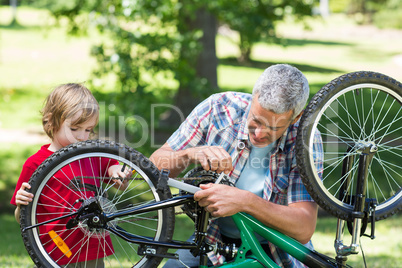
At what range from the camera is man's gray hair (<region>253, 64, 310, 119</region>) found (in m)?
2.49

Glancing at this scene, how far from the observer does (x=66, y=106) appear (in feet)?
Answer: 8.77

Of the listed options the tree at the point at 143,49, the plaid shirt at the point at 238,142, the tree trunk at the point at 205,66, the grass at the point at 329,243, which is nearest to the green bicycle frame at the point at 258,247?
the plaid shirt at the point at 238,142

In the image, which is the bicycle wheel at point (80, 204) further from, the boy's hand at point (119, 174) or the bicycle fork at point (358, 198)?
the bicycle fork at point (358, 198)

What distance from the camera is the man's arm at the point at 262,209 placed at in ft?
7.68

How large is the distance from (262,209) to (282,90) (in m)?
0.59

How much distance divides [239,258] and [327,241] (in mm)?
3987

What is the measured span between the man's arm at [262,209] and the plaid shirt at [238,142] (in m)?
0.10

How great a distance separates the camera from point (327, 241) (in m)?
6.15

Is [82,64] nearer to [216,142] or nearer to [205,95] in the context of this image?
[205,95]

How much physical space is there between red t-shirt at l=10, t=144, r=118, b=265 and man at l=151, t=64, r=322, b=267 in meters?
0.40

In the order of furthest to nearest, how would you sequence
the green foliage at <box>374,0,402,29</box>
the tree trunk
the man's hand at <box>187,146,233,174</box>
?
the green foliage at <box>374,0,402,29</box>, the tree trunk, the man's hand at <box>187,146,233,174</box>

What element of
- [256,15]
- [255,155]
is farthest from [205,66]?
[255,155]

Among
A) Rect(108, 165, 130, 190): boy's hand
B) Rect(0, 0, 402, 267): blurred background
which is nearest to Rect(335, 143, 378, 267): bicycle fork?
Rect(108, 165, 130, 190): boy's hand

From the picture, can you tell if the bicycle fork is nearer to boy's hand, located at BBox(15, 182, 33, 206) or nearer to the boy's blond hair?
the boy's blond hair
